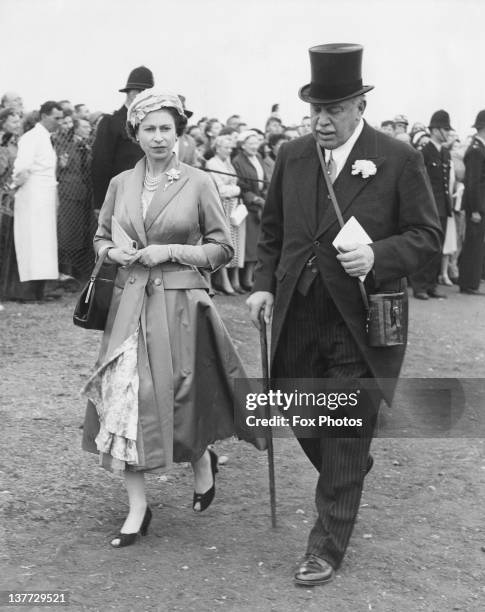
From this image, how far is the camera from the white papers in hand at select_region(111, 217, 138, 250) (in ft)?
16.1

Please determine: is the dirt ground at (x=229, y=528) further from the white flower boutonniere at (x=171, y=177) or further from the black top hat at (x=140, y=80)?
the black top hat at (x=140, y=80)

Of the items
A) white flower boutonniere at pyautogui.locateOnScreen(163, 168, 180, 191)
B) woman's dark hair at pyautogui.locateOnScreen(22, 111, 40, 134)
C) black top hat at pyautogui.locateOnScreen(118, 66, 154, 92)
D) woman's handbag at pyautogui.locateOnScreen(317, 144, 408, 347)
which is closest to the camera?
woman's handbag at pyautogui.locateOnScreen(317, 144, 408, 347)

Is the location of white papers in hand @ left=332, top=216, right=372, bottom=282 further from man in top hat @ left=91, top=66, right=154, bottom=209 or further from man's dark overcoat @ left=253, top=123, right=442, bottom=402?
man in top hat @ left=91, top=66, right=154, bottom=209

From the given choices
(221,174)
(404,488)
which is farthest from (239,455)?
(221,174)

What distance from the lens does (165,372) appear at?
4855 millimetres

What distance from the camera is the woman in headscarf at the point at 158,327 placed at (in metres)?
4.80

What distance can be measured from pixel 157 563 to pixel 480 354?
6382mm

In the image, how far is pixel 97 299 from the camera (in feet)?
16.2

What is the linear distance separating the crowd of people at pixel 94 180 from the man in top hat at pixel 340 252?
4.38 m

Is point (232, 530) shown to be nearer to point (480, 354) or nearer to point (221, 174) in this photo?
point (480, 354)

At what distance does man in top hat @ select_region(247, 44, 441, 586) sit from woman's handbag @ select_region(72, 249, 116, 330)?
0.82 meters

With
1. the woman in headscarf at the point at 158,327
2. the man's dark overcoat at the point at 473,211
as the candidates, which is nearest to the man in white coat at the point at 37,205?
the man's dark overcoat at the point at 473,211

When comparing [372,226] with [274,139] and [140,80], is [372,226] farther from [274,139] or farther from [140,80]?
[274,139]

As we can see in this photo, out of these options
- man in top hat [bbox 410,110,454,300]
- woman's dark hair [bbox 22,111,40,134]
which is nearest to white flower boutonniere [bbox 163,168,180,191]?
woman's dark hair [bbox 22,111,40,134]
